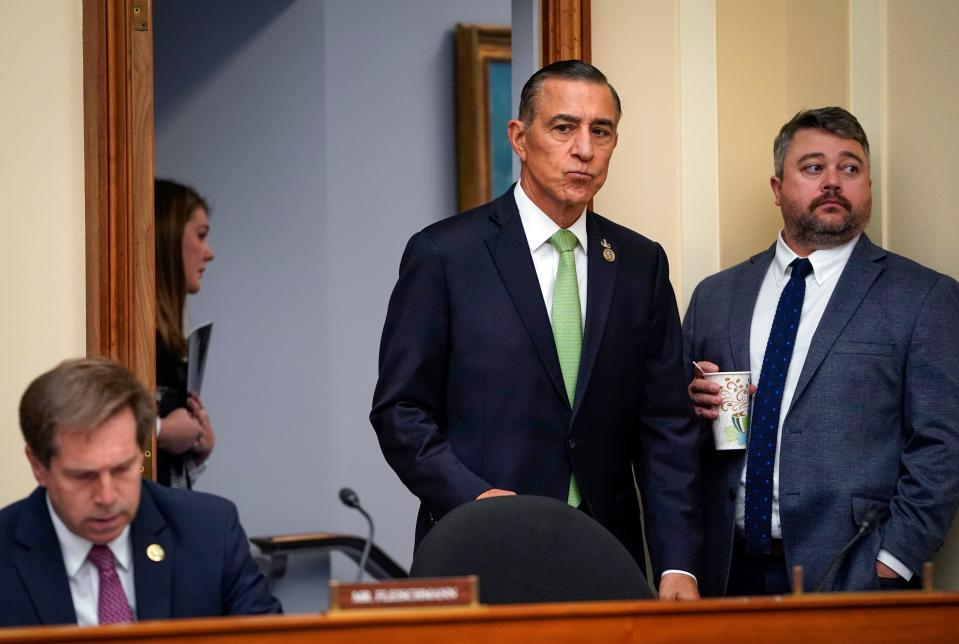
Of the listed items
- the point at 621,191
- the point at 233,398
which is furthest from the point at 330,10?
the point at 621,191

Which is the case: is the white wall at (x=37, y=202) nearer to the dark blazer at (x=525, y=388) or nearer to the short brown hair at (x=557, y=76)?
the dark blazer at (x=525, y=388)

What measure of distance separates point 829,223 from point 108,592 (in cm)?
190

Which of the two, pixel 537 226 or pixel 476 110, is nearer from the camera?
pixel 537 226

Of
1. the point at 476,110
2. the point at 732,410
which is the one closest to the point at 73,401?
the point at 732,410

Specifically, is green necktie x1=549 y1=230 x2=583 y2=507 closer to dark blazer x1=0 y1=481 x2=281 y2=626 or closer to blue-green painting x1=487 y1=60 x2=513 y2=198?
dark blazer x1=0 y1=481 x2=281 y2=626

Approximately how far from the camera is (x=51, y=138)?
3146 millimetres

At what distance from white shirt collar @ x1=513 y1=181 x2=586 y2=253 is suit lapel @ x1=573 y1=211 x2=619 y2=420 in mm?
29

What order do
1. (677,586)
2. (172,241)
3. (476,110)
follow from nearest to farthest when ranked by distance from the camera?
1. (677,586)
2. (172,241)
3. (476,110)

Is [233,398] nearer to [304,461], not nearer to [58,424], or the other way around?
[304,461]

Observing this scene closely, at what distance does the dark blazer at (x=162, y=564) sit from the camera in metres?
2.17

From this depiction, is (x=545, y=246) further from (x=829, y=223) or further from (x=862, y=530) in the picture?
(x=862, y=530)

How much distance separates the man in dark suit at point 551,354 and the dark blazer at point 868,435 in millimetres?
256

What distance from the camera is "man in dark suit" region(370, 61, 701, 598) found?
2.88 meters

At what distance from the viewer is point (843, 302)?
3188mm
